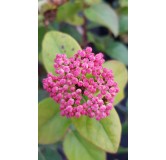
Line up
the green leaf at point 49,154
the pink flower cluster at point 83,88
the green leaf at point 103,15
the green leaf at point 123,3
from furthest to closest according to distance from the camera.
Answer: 1. the green leaf at point 123,3
2. the green leaf at point 103,15
3. the green leaf at point 49,154
4. the pink flower cluster at point 83,88

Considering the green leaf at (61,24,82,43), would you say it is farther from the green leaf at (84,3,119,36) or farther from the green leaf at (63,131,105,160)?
the green leaf at (63,131,105,160)

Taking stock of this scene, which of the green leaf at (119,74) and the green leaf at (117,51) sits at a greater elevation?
the green leaf at (119,74)

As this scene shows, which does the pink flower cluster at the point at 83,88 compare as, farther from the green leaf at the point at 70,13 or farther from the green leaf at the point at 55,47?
the green leaf at the point at 70,13

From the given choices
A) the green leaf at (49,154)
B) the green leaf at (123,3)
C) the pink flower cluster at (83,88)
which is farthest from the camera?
the green leaf at (123,3)

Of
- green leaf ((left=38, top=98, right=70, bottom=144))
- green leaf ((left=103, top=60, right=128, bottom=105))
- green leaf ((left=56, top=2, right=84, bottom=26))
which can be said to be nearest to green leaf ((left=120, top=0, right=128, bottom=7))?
green leaf ((left=56, top=2, right=84, bottom=26))

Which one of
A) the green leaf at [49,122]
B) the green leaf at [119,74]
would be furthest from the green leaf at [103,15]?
the green leaf at [49,122]

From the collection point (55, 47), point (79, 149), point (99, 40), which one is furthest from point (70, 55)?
point (99, 40)

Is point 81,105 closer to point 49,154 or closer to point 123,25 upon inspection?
point 49,154

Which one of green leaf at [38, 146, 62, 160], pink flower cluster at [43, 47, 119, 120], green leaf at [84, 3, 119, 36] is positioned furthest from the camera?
green leaf at [84, 3, 119, 36]
